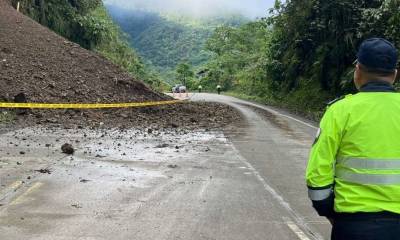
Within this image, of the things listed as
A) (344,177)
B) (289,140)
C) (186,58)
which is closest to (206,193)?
(344,177)

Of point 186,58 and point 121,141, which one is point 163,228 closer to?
point 121,141

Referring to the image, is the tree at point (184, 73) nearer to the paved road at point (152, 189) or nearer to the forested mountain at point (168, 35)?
the forested mountain at point (168, 35)

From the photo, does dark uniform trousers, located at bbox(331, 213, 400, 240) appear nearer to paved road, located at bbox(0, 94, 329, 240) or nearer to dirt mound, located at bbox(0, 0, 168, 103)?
paved road, located at bbox(0, 94, 329, 240)

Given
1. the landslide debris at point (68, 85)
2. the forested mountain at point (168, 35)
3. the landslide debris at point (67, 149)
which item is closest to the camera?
the landslide debris at point (67, 149)

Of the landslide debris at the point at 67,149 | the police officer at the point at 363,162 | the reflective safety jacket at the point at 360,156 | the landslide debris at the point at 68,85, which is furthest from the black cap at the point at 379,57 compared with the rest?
the landslide debris at the point at 68,85

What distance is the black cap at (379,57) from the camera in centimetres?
308

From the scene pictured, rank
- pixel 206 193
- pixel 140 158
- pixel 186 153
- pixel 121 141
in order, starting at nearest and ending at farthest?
1. pixel 206 193
2. pixel 140 158
3. pixel 186 153
4. pixel 121 141

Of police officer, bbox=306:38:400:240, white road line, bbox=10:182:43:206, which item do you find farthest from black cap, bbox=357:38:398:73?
white road line, bbox=10:182:43:206

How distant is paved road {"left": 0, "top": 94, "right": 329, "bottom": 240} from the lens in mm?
6289

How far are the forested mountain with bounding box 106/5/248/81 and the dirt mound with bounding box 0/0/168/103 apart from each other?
86285 mm

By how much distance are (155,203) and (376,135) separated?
490 cm

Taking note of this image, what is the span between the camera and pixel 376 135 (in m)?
3.02

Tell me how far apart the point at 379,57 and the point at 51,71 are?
65.0ft

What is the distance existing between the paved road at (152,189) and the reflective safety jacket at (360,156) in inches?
121
